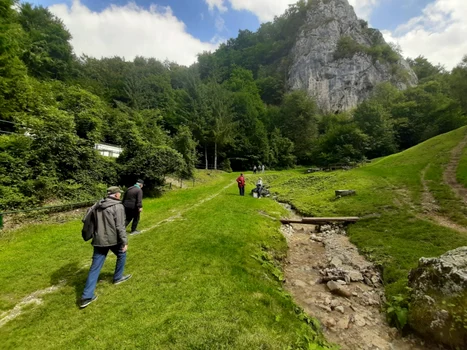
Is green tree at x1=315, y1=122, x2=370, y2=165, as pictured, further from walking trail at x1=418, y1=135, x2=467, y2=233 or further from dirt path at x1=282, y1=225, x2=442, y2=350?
dirt path at x1=282, y1=225, x2=442, y2=350

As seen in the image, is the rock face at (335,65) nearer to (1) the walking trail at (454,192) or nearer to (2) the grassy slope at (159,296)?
(1) the walking trail at (454,192)

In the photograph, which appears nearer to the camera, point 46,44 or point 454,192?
point 454,192

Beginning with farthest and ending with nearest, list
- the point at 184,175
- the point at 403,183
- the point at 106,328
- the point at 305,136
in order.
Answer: the point at 305,136, the point at 184,175, the point at 403,183, the point at 106,328

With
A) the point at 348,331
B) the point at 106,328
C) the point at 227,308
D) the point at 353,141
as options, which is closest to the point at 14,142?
the point at 106,328

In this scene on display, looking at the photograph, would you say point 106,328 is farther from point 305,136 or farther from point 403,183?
point 305,136

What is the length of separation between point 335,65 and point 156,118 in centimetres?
8204

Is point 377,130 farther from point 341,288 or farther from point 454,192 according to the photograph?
point 341,288

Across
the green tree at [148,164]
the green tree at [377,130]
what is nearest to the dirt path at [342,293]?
the green tree at [148,164]

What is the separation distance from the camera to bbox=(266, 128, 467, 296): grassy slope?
32.7 ft

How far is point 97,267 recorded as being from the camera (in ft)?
20.3

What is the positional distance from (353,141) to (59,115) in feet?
169

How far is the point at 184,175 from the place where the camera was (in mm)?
34094

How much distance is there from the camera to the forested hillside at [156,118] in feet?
50.9

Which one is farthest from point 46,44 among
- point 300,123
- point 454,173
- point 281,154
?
point 454,173
